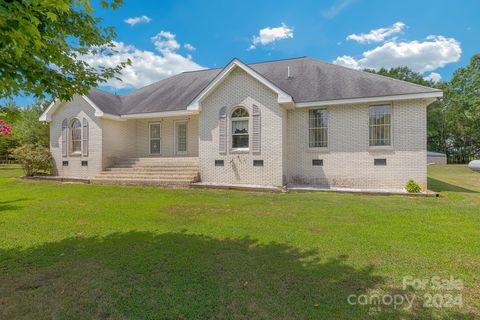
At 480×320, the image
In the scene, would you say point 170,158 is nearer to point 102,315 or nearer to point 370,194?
point 370,194

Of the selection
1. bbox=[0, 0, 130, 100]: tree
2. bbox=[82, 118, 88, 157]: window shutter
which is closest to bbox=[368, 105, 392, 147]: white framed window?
bbox=[0, 0, 130, 100]: tree

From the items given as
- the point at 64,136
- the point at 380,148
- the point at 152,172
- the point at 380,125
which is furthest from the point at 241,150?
the point at 64,136

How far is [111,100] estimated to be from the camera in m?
16.8

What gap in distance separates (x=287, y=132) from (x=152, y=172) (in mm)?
7342

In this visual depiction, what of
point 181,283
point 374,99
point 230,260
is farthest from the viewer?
point 374,99

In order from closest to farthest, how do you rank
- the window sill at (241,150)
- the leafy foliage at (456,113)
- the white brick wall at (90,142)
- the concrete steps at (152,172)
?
the window sill at (241,150), the concrete steps at (152,172), the white brick wall at (90,142), the leafy foliage at (456,113)

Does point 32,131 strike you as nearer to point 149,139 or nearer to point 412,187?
point 149,139

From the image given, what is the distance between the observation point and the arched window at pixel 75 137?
15.3 metres

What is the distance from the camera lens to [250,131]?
A: 11992 mm

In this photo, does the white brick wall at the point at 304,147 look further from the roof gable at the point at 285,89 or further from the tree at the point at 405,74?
the tree at the point at 405,74

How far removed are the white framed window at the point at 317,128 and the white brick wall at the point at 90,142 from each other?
11532 millimetres

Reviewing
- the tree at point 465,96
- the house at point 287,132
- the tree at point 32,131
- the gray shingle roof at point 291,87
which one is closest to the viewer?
the house at point 287,132

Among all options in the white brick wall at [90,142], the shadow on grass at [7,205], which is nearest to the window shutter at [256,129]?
the shadow on grass at [7,205]

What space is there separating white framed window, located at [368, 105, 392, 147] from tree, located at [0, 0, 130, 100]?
34.3 feet
